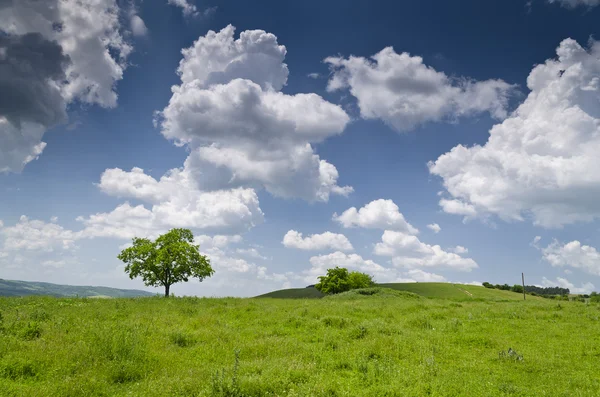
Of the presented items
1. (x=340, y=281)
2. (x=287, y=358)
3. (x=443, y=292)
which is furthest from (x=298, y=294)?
(x=287, y=358)

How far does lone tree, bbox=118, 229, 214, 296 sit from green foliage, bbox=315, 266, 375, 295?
35415mm

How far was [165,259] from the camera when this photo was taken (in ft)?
170

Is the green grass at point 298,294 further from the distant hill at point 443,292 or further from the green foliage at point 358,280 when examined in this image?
the green foliage at point 358,280

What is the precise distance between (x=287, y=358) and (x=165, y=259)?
42.7m

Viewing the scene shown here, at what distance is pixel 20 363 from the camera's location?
37.6 feet

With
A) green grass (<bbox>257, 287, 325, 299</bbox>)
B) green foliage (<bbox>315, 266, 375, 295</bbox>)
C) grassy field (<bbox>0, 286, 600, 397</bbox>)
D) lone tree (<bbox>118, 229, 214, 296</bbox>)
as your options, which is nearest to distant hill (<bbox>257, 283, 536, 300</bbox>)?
green grass (<bbox>257, 287, 325, 299</bbox>)

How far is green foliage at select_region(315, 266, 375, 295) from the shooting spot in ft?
267

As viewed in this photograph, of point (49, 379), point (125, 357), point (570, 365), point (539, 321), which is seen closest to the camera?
point (49, 379)

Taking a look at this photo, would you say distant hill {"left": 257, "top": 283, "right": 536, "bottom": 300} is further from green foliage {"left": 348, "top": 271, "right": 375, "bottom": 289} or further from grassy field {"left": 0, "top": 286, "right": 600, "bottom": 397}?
grassy field {"left": 0, "top": 286, "right": 600, "bottom": 397}

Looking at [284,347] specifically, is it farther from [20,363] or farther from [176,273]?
[176,273]

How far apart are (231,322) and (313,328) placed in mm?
5089

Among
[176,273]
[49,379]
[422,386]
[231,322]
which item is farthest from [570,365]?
[176,273]

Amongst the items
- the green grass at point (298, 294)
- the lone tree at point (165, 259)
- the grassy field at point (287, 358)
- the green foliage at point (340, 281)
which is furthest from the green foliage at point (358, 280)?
the grassy field at point (287, 358)

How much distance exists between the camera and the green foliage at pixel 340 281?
81.4m
